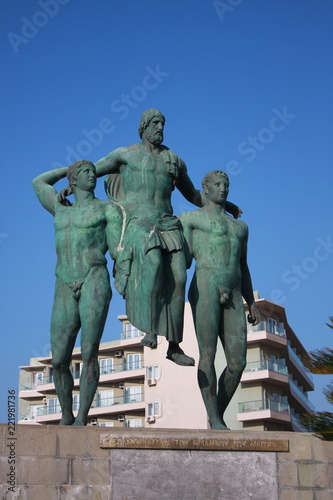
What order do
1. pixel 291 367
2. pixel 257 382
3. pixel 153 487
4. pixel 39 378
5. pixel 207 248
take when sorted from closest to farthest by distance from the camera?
pixel 153 487 → pixel 207 248 → pixel 257 382 → pixel 291 367 → pixel 39 378

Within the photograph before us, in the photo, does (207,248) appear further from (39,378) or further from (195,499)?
(39,378)

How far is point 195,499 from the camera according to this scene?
10117 mm

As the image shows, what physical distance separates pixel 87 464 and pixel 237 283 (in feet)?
11.1

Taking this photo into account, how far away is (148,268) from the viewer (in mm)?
11422

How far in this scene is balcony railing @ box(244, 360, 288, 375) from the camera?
47.8 metres

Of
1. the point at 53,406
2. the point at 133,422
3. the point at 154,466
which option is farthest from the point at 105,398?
the point at 154,466

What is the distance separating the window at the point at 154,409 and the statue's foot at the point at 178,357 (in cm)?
3919

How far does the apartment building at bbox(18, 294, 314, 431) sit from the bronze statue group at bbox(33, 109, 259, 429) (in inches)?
1248

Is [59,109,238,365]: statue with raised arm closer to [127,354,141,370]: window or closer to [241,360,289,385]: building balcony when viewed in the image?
[241,360,289,385]: building balcony

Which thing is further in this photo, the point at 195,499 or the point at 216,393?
the point at 216,393

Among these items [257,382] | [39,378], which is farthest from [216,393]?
[39,378]

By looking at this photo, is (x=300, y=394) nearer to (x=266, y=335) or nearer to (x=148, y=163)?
(x=266, y=335)

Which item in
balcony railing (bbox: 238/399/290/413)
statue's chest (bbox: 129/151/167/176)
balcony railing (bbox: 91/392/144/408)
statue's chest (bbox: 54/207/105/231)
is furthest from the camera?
balcony railing (bbox: 91/392/144/408)

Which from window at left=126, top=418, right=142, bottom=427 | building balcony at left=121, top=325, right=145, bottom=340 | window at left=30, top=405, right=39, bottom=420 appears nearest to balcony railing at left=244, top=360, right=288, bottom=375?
window at left=126, top=418, right=142, bottom=427
